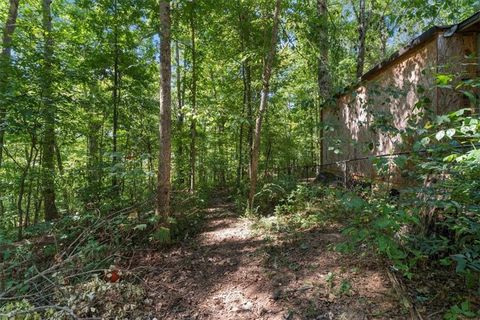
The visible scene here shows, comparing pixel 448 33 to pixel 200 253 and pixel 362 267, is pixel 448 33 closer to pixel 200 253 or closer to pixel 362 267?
pixel 362 267

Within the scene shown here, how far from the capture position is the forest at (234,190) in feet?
9.65

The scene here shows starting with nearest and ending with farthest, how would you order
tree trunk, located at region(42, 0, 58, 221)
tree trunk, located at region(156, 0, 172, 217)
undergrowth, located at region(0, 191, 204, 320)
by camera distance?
undergrowth, located at region(0, 191, 204, 320), tree trunk, located at region(156, 0, 172, 217), tree trunk, located at region(42, 0, 58, 221)

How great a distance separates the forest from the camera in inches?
116

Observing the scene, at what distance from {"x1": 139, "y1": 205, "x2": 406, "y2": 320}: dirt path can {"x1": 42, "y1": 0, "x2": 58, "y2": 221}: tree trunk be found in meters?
3.81

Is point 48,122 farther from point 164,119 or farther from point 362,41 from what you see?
point 362,41

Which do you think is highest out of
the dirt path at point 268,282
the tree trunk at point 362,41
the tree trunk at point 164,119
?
the tree trunk at point 362,41

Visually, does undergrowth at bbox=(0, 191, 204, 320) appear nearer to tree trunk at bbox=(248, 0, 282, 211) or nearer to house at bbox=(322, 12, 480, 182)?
tree trunk at bbox=(248, 0, 282, 211)

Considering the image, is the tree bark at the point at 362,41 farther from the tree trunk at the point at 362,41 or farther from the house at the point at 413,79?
the house at the point at 413,79

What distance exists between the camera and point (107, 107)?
24.6 feet

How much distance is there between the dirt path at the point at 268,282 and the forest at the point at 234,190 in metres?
0.02

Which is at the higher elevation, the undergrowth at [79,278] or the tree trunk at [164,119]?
the tree trunk at [164,119]

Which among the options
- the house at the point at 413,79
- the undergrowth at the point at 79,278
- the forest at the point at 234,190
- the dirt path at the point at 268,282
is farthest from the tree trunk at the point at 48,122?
the house at the point at 413,79

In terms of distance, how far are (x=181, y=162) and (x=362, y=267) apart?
7848 mm

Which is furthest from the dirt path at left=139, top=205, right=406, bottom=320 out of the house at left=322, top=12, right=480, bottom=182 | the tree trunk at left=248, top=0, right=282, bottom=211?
the tree trunk at left=248, top=0, right=282, bottom=211
